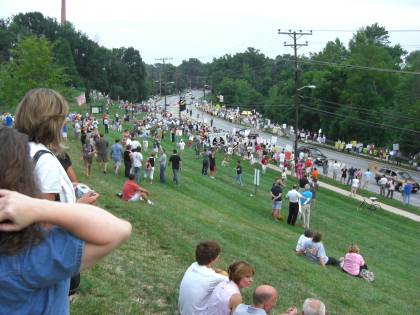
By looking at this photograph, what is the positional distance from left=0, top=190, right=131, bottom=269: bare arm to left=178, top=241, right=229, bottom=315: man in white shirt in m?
3.59

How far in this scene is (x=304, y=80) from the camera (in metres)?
94.2

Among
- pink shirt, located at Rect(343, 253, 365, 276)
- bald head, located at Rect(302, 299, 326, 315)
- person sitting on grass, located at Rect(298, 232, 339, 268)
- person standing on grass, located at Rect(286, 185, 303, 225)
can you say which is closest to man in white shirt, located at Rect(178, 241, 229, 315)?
bald head, located at Rect(302, 299, 326, 315)

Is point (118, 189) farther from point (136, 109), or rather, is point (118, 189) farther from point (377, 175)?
point (136, 109)

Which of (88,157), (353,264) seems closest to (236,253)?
(353,264)

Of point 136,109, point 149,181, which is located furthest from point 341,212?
point 136,109

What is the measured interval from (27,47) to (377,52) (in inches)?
2170

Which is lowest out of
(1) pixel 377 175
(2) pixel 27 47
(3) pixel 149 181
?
(1) pixel 377 175

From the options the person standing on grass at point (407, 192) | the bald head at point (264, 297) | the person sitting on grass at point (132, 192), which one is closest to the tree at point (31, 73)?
the person sitting on grass at point (132, 192)

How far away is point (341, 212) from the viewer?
27.8 m

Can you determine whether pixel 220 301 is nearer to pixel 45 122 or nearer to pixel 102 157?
pixel 45 122

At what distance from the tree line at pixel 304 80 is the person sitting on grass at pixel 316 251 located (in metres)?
23.1

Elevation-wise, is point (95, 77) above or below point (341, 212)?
above

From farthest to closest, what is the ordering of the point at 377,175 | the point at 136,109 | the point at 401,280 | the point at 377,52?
1. the point at 136,109
2. the point at 377,52
3. the point at 377,175
4. the point at 401,280

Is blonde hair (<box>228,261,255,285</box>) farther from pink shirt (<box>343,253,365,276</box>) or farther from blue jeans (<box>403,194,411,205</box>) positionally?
blue jeans (<box>403,194,411,205</box>)
